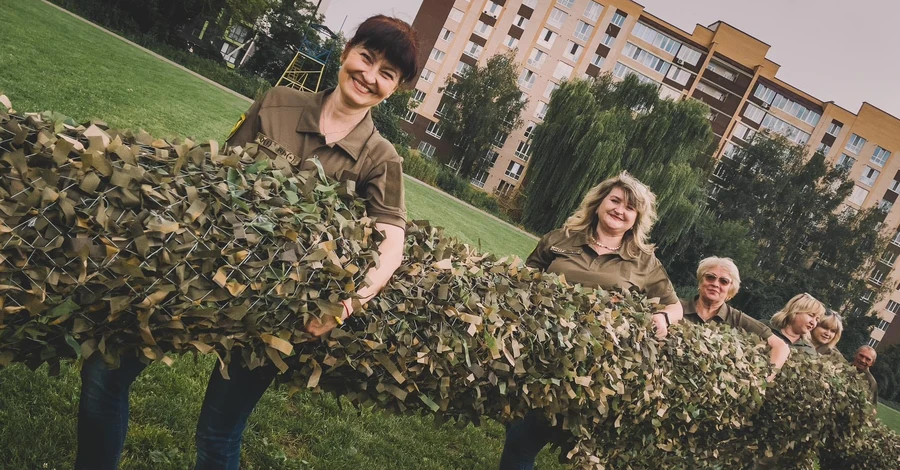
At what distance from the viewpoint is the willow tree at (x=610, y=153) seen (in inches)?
1148

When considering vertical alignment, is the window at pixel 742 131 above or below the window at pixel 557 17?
below

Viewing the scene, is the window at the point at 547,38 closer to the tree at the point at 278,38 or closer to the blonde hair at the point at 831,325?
the tree at the point at 278,38

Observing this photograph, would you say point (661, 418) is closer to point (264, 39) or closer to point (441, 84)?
point (264, 39)

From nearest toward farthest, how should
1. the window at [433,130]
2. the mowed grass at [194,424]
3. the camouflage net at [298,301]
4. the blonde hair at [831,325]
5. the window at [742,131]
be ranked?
the camouflage net at [298,301] → the mowed grass at [194,424] → the blonde hair at [831,325] → the window at [742,131] → the window at [433,130]

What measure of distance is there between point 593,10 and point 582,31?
207 cm

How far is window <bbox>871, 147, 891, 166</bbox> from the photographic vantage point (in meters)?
57.3

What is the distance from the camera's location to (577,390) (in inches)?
126

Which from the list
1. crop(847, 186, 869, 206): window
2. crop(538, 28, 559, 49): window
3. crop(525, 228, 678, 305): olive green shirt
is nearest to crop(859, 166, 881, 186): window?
crop(847, 186, 869, 206): window

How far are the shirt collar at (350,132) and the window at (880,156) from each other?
69.9m

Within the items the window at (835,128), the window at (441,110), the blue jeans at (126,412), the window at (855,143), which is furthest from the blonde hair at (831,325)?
the window at (855,143)

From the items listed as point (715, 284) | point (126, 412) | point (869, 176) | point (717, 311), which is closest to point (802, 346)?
point (717, 311)

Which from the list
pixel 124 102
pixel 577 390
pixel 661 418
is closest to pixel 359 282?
pixel 577 390

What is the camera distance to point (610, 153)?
29109mm

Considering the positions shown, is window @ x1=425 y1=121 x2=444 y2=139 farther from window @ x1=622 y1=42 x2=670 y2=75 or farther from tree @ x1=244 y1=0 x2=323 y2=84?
window @ x1=622 y1=42 x2=670 y2=75
